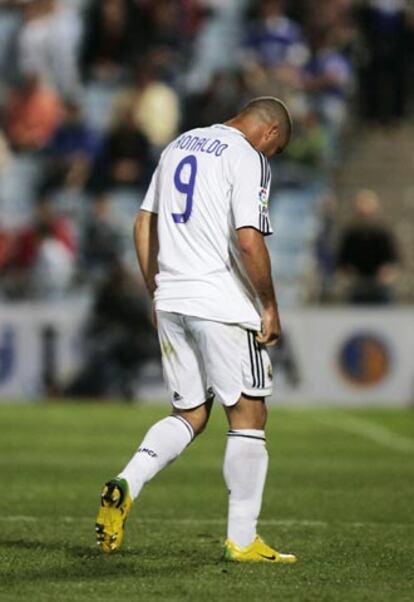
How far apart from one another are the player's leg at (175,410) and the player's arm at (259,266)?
409mm

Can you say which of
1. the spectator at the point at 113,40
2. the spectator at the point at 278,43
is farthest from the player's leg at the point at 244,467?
the spectator at the point at 113,40

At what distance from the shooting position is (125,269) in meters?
20.8

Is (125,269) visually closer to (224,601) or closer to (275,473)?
(275,473)

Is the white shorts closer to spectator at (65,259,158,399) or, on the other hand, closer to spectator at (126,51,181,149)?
spectator at (65,259,158,399)

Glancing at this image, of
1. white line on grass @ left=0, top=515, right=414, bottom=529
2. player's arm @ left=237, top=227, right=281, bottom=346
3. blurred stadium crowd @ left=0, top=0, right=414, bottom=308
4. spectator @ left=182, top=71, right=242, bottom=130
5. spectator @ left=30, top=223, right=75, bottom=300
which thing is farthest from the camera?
spectator @ left=182, top=71, right=242, bottom=130

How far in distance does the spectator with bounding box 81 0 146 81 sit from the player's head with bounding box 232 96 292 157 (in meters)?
17.9

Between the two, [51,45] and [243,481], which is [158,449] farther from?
[51,45]

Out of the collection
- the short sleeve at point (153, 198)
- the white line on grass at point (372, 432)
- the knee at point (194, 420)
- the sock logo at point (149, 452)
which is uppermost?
the short sleeve at point (153, 198)

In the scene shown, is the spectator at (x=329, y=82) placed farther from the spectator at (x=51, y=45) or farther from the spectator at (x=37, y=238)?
the spectator at (x=37, y=238)

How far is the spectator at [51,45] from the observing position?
84.0 ft

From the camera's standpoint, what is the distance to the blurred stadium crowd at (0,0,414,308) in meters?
23.0

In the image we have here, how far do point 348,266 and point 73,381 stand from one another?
3.44m

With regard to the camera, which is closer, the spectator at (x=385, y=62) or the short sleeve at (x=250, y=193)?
the short sleeve at (x=250, y=193)

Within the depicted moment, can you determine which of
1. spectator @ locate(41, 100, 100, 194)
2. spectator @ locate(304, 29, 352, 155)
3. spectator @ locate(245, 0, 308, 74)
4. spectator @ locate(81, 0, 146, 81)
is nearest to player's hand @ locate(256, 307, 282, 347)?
spectator @ locate(41, 100, 100, 194)
